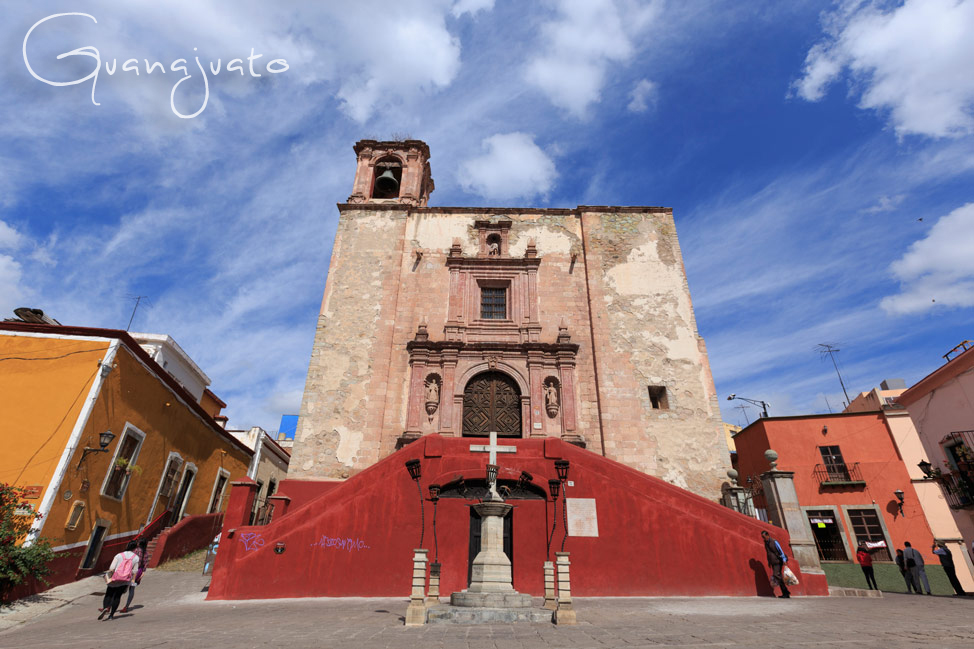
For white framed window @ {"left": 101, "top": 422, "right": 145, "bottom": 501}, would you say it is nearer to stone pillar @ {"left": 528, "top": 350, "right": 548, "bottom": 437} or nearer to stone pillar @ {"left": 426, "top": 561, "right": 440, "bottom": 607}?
stone pillar @ {"left": 426, "top": 561, "right": 440, "bottom": 607}

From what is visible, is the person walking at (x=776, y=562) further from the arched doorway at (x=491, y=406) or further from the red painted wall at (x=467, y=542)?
the arched doorway at (x=491, y=406)

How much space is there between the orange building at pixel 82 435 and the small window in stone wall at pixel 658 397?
46.3ft

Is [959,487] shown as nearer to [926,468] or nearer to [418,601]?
[926,468]

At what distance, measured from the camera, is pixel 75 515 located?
10250mm

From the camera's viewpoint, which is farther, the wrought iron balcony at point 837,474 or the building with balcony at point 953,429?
the wrought iron balcony at point 837,474

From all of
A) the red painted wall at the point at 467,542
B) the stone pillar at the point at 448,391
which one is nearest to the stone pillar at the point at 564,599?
the red painted wall at the point at 467,542

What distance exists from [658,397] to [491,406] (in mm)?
5280

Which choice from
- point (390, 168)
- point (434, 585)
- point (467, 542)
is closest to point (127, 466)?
point (467, 542)

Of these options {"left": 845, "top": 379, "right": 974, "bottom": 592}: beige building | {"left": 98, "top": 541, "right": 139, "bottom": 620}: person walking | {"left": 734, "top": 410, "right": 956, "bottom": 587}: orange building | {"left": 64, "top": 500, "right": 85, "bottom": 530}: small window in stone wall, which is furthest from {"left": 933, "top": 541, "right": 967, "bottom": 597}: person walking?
{"left": 64, "top": 500, "right": 85, "bottom": 530}: small window in stone wall

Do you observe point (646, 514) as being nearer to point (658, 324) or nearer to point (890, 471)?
point (658, 324)

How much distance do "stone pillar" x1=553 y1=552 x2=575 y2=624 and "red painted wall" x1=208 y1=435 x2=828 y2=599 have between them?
3.17 m

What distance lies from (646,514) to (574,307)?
7758mm

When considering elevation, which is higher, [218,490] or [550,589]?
[218,490]

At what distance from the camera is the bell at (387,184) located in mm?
18969
